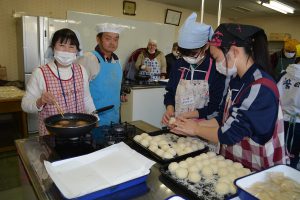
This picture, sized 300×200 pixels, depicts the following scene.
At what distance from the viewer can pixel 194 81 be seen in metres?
1.80

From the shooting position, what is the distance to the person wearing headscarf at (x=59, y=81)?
1.57 m

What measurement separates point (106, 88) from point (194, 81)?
0.82 meters

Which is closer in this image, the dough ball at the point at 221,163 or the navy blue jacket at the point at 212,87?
the dough ball at the point at 221,163

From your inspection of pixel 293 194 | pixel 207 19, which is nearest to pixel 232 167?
pixel 293 194

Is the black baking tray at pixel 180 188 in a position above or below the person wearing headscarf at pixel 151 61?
below

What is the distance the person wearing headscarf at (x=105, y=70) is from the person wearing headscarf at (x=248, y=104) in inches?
42.6

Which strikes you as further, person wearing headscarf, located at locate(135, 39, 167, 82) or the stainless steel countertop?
person wearing headscarf, located at locate(135, 39, 167, 82)

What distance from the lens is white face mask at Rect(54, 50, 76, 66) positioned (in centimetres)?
158

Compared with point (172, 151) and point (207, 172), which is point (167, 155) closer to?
point (172, 151)

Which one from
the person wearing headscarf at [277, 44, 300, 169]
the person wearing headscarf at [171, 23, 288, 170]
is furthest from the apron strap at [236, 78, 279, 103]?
the person wearing headscarf at [277, 44, 300, 169]

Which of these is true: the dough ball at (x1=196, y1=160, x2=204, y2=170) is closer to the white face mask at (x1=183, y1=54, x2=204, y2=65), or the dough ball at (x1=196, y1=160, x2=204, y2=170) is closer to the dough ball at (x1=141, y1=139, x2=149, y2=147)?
the dough ball at (x1=141, y1=139, x2=149, y2=147)

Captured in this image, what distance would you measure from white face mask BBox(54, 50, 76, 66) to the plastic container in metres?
1.27

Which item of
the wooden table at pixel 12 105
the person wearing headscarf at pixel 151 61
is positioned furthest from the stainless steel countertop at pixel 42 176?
the person wearing headscarf at pixel 151 61

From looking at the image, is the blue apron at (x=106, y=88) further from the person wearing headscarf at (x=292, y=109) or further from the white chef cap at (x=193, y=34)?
the person wearing headscarf at (x=292, y=109)
